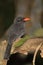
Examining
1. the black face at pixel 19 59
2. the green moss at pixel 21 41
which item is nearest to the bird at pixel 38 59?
the black face at pixel 19 59

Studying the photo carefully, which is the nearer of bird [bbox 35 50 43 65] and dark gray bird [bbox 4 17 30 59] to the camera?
bird [bbox 35 50 43 65]

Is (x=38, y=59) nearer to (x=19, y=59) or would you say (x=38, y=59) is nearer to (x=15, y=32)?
(x=19, y=59)

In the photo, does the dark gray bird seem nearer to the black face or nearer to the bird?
the black face

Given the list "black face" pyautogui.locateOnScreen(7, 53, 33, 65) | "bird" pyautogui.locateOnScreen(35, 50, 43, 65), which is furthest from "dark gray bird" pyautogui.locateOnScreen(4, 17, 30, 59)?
"bird" pyautogui.locateOnScreen(35, 50, 43, 65)

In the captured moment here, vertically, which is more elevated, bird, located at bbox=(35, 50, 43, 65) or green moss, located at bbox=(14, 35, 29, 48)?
green moss, located at bbox=(14, 35, 29, 48)

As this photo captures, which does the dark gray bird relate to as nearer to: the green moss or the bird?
the green moss

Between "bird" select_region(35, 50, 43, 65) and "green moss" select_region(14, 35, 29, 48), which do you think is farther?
"green moss" select_region(14, 35, 29, 48)

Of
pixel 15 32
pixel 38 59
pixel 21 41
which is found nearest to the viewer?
pixel 38 59

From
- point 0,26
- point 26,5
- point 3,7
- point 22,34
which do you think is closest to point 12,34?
point 22,34

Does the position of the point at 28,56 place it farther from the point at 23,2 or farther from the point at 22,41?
the point at 23,2

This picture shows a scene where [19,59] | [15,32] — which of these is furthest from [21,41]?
[15,32]

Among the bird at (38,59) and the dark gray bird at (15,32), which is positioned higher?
the dark gray bird at (15,32)

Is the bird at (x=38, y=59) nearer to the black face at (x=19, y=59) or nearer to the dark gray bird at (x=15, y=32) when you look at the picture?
the black face at (x=19, y=59)

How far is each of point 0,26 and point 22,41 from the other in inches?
263
